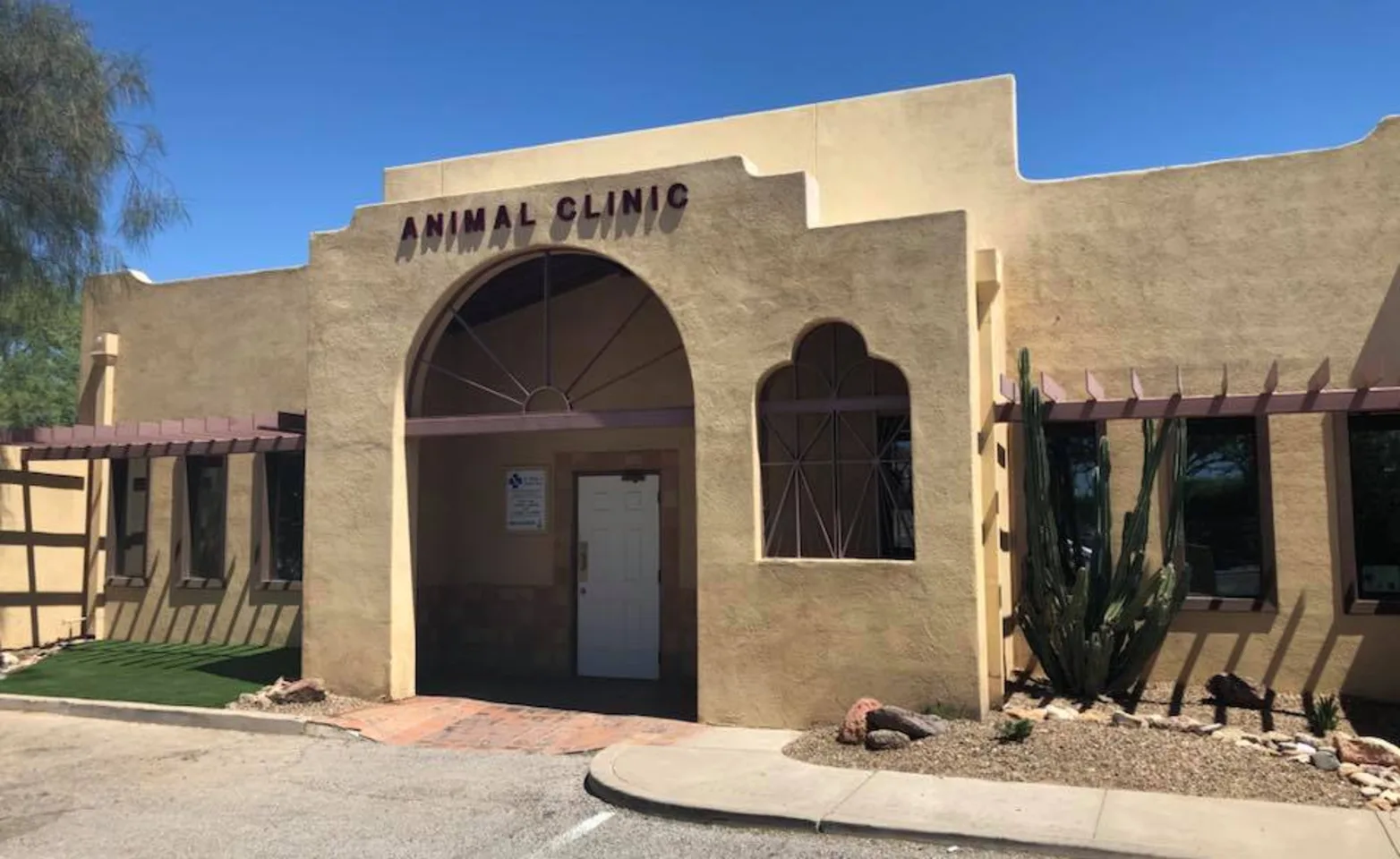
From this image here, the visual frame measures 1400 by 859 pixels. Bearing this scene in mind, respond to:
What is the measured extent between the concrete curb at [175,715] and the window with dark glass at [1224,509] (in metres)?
7.73

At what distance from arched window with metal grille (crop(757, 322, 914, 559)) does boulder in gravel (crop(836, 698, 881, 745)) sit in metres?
1.76

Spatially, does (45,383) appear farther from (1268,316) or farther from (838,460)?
(1268,316)

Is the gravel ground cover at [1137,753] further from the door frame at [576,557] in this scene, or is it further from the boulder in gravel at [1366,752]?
the door frame at [576,557]

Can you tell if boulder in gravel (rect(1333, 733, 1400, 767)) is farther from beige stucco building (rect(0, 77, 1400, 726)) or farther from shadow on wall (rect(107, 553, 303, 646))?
shadow on wall (rect(107, 553, 303, 646))

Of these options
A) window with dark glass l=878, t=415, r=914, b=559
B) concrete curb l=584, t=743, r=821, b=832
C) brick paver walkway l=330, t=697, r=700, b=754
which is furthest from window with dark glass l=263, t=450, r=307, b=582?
window with dark glass l=878, t=415, r=914, b=559

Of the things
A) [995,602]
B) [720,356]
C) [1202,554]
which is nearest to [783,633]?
[995,602]

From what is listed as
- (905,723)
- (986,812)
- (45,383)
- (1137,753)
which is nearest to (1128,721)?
(1137,753)

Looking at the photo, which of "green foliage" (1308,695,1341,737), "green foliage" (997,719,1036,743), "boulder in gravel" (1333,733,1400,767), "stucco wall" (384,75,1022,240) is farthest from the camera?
"stucco wall" (384,75,1022,240)

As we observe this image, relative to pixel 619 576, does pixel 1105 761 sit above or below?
below

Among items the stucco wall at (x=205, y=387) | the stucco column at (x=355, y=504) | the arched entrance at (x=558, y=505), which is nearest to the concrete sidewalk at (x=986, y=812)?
the stucco column at (x=355, y=504)

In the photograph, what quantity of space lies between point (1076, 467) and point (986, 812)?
15.7 ft

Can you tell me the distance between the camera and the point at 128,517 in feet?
49.3

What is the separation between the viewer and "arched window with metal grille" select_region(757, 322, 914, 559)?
1038 centimetres

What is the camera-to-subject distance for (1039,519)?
939 cm
